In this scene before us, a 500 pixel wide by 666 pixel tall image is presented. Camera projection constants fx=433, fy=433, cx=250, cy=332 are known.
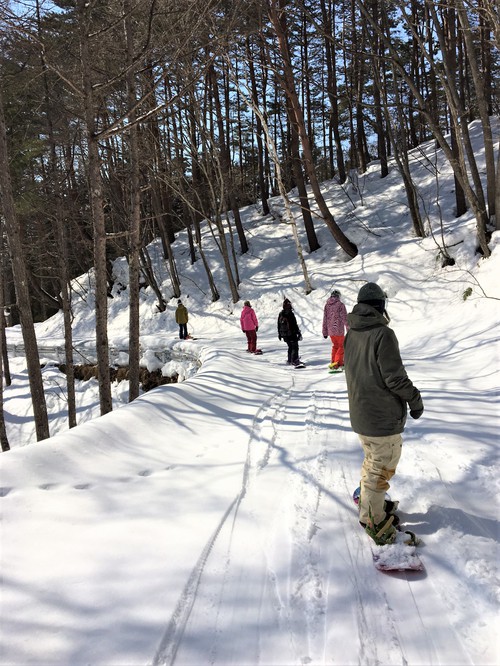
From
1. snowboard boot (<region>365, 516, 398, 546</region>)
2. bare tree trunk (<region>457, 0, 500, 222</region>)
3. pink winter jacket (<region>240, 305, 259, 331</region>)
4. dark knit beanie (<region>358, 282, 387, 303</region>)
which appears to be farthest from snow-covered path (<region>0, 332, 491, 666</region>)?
bare tree trunk (<region>457, 0, 500, 222</region>)

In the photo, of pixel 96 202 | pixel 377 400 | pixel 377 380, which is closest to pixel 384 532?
pixel 377 400

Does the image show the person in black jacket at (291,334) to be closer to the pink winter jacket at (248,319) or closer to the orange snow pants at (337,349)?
the orange snow pants at (337,349)

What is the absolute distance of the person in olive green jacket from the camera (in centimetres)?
309

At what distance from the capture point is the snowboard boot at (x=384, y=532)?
3.10 meters

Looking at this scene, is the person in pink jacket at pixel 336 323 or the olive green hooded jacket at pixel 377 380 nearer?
the olive green hooded jacket at pixel 377 380

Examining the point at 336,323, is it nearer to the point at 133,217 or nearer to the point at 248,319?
the point at 248,319

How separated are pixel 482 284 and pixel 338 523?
10739mm

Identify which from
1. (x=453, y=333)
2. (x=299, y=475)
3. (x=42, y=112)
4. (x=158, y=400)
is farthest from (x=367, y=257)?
(x=299, y=475)

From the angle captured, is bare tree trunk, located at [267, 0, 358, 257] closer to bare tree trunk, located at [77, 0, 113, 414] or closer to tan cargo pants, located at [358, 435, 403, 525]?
bare tree trunk, located at [77, 0, 113, 414]

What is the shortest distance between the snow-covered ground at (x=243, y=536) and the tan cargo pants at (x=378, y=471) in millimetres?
253

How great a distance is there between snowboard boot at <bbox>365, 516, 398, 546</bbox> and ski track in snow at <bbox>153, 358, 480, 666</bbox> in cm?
10

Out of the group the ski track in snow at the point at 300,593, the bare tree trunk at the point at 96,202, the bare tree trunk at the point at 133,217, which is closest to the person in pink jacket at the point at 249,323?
the bare tree trunk at the point at 133,217

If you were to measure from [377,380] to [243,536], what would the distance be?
156 centimetres

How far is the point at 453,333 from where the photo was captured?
1100 cm
